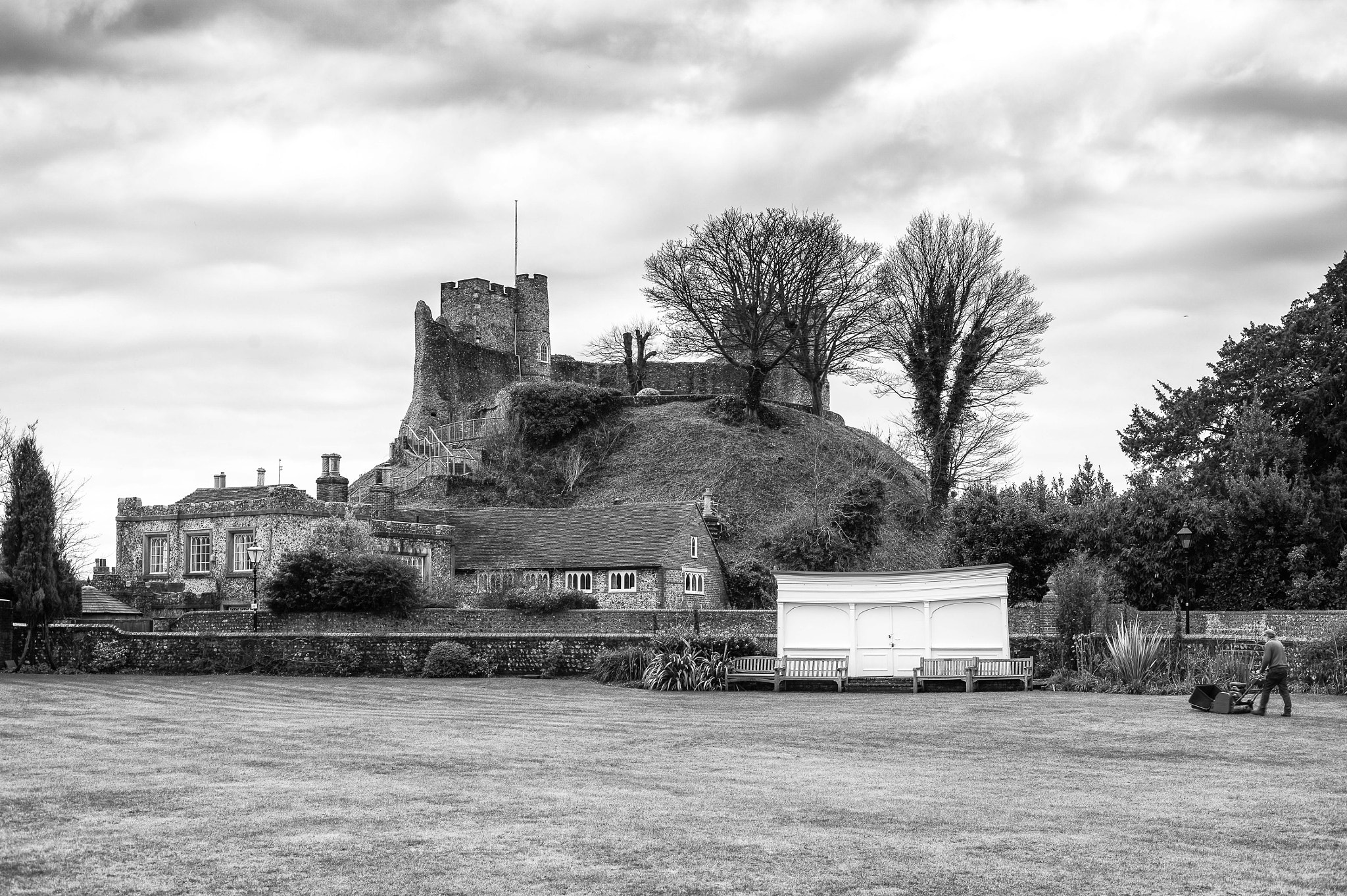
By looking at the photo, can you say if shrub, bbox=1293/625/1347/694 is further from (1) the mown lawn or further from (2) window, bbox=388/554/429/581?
(2) window, bbox=388/554/429/581

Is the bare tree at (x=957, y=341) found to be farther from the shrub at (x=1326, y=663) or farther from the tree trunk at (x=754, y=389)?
the shrub at (x=1326, y=663)

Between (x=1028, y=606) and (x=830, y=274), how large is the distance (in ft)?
124

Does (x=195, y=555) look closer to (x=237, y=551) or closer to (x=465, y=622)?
(x=237, y=551)

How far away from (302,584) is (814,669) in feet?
51.4

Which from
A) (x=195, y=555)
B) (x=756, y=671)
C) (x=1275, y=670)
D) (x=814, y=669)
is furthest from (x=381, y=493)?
(x=1275, y=670)

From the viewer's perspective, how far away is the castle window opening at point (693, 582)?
43.8 m

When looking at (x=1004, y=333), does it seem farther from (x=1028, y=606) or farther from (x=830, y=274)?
(x=1028, y=606)

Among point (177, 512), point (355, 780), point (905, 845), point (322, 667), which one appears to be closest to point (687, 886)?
point (905, 845)

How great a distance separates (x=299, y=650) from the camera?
3259cm

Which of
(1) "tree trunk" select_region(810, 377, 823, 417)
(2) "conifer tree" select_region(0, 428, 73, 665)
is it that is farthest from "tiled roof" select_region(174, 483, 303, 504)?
(1) "tree trunk" select_region(810, 377, 823, 417)

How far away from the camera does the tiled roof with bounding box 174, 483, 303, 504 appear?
41.7 metres

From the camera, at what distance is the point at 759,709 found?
22531mm

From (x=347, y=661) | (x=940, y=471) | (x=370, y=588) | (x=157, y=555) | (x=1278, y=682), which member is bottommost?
(x=347, y=661)

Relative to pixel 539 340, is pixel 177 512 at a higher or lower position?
lower
